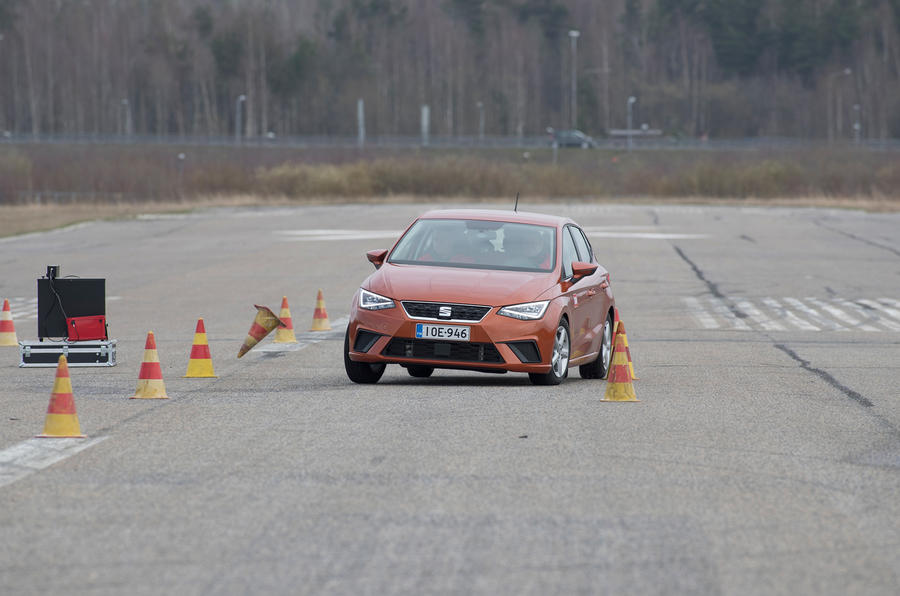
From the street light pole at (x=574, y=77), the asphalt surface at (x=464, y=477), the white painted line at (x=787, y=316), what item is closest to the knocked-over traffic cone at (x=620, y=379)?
the asphalt surface at (x=464, y=477)

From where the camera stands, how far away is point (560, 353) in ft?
40.5

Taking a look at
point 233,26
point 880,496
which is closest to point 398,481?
point 880,496

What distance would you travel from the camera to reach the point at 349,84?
151m

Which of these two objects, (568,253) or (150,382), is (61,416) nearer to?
(150,382)

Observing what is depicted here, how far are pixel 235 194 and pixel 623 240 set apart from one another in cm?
3498

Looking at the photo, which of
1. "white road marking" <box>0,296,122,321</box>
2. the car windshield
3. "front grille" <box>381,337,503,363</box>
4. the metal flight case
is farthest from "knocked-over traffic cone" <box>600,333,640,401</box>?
"white road marking" <box>0,296,122,321</box>

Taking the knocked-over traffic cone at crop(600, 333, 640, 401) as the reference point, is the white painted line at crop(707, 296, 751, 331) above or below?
below

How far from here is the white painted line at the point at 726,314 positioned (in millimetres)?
19453

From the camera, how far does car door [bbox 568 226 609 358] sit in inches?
510

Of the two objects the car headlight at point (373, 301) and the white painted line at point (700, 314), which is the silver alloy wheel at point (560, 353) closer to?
the car headlight at point (373, 301)

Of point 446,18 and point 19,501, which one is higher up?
point 446,18

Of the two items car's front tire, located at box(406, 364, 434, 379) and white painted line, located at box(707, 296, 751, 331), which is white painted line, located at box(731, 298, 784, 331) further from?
car's front tire, located at box(406, 364, 434, 379)

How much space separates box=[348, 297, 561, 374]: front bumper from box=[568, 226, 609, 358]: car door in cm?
94

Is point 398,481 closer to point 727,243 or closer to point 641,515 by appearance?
point 641,515
